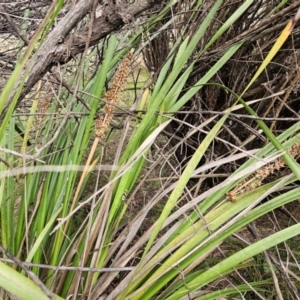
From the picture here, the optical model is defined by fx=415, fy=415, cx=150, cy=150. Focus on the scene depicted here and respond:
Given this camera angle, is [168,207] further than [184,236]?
No

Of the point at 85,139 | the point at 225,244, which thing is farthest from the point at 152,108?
the point at 225,244

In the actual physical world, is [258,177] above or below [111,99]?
below

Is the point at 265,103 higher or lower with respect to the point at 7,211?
higher

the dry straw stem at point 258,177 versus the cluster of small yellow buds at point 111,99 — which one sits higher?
the cluster of small yellow buds at point 111,99

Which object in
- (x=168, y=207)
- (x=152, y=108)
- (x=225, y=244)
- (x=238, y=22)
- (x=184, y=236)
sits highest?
(x=238, y=22)

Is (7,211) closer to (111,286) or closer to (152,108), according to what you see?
(111,286)

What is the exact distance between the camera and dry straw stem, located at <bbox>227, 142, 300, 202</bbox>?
80cm

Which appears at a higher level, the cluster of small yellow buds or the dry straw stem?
the cluster of small yellow buds

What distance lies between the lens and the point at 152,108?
2.74 ft

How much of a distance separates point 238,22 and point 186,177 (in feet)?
1.90

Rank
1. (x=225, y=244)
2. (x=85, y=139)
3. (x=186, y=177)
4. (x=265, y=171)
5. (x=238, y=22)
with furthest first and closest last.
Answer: (x=225, y=244), (x=238, y=22), (x=85, y=139), (x=265, y=171), (x=186, y=177)

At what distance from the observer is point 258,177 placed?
0.83 meters

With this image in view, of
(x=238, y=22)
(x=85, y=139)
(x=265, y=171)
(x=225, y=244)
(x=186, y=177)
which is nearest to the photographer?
(x=186, y=177)

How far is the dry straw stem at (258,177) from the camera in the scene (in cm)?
80
